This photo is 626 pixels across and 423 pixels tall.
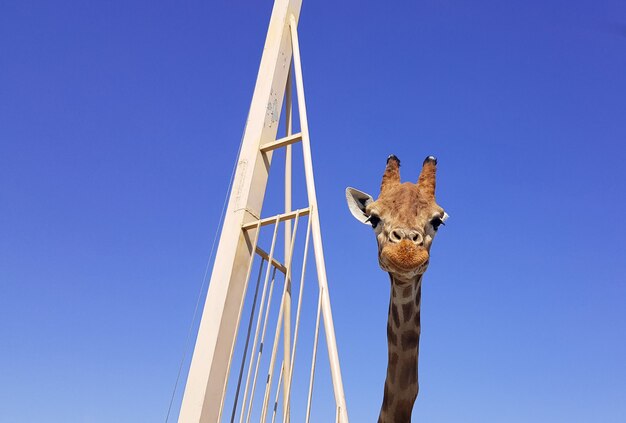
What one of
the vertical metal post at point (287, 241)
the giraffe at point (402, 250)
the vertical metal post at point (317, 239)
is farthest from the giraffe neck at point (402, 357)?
the vertical metal post at point (287, 241)

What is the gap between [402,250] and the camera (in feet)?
9.87

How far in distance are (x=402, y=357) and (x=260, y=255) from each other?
2.01 meters

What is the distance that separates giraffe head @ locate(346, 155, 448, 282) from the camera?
3.03 metres

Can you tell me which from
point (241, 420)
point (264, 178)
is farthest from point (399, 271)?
point (264, 178)

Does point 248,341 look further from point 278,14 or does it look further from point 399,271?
point 278,14

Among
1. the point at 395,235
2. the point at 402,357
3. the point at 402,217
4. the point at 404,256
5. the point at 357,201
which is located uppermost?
the point at 357,201

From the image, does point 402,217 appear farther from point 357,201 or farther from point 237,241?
point 237,241

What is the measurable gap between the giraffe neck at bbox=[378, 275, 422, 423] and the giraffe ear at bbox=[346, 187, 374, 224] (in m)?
0.50

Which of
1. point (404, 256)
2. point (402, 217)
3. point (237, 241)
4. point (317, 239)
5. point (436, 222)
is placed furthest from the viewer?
point (237, 241)

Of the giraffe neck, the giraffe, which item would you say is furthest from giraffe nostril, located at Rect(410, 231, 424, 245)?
the giraffe neck

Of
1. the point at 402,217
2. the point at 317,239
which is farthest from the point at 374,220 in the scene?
the point at 317,239

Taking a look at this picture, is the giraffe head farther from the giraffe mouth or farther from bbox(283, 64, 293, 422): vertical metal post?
bbox(283, 64, 293, 422): vertical metal post

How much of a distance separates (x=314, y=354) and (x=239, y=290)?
104 centimetres

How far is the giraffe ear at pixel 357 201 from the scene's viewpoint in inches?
146
